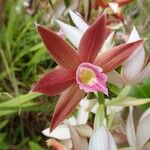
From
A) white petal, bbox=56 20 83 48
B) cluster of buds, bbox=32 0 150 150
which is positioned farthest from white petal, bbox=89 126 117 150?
white petal, bbox=56 20 83 48

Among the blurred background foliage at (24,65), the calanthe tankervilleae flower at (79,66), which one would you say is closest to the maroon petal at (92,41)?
the calanthe tankervilleae flower at (79,66)

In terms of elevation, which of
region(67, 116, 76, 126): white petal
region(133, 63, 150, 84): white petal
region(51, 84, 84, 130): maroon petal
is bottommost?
region(67, 116, 76, 126): white petal

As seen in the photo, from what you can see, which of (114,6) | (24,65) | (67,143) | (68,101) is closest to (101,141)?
(68,101)

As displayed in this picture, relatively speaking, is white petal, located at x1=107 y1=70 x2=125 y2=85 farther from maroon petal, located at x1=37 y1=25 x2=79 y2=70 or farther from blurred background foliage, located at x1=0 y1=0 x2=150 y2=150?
blurred background foliage, located at x1=0 y1=0 x2=150 y2=150

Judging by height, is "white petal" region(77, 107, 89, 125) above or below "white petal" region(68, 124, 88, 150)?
above

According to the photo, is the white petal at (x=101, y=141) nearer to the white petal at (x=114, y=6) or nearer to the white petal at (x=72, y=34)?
the white petal at (x=72, y=34)

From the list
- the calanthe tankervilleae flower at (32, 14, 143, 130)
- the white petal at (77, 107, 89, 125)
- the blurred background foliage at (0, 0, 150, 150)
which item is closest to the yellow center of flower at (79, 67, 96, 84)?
the calanthe tankervilleae flower at (32, 14, 143, 130)

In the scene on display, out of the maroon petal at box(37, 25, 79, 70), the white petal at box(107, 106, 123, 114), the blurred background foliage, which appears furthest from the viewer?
the blurred background foliage

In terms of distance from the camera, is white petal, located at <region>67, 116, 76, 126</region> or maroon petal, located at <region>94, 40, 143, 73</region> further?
white petal, located at <region>67, 116, 76, 126</region>

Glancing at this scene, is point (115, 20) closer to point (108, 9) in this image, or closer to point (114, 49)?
point (108, 9)

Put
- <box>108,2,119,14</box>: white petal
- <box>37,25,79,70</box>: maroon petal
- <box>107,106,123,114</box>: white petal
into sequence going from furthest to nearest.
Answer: <box>108,2,119,14</box>: white petal → <box>107,106,123,114</box>: white petal → <box>37,25,79,70</box>: maroon petal
